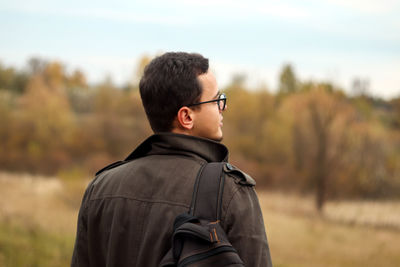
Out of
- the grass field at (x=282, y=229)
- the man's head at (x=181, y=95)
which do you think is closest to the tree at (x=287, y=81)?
the grass field at (x=282, y=229)

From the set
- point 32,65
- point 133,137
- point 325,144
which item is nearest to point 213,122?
point 325,144

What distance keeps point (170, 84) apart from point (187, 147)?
0.83 feet

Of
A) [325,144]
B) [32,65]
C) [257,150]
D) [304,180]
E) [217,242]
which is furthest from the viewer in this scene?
[32,65]

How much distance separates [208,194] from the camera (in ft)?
5.23

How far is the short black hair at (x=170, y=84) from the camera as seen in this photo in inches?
70.0

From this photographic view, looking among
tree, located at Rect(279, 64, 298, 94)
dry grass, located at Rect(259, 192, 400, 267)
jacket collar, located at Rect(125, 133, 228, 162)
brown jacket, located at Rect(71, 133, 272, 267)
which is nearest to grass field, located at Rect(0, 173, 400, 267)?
dry grass, located at Rect(259, 192, 400, 267)

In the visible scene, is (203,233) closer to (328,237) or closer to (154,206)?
(154,206)

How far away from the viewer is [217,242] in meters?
1.51

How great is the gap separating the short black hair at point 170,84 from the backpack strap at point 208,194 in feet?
1.03

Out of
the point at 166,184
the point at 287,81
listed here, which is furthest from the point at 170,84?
the point at 287,81

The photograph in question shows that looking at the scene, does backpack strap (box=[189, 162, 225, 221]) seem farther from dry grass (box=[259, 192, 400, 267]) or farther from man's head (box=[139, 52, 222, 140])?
dry grass (box=[259, 192, 400, 267])

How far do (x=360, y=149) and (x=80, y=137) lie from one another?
78.7 feet

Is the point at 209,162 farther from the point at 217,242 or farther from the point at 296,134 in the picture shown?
the point at 296,134

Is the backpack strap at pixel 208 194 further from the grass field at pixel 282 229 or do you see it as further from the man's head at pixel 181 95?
the grass field at pixel 282 229
